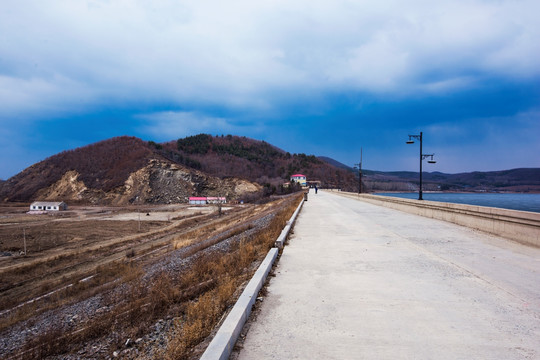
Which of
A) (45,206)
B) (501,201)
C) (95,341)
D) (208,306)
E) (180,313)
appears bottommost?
(45,206)

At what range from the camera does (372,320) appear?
368cm

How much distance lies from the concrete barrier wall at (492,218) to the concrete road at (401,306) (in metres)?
0.82

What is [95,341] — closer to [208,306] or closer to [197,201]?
[208,306]

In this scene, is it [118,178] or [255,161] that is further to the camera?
[255,161]

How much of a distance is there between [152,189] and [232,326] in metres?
84.1

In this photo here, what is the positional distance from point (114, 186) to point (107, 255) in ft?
217

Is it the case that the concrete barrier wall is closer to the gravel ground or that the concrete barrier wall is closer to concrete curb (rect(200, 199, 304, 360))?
concrete curb (rect(200, 199, 304, 360))

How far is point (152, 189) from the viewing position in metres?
80.9

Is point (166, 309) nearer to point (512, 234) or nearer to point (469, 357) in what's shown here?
point (469, 357)

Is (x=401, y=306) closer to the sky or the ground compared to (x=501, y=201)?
closer to the sky

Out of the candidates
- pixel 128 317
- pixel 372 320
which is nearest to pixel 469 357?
pixel 372 320

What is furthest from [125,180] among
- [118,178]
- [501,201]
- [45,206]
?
[501,201]

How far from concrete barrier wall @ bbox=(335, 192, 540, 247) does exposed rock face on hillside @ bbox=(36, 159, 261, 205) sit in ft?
234

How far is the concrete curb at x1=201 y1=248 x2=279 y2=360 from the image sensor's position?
8.97ft
